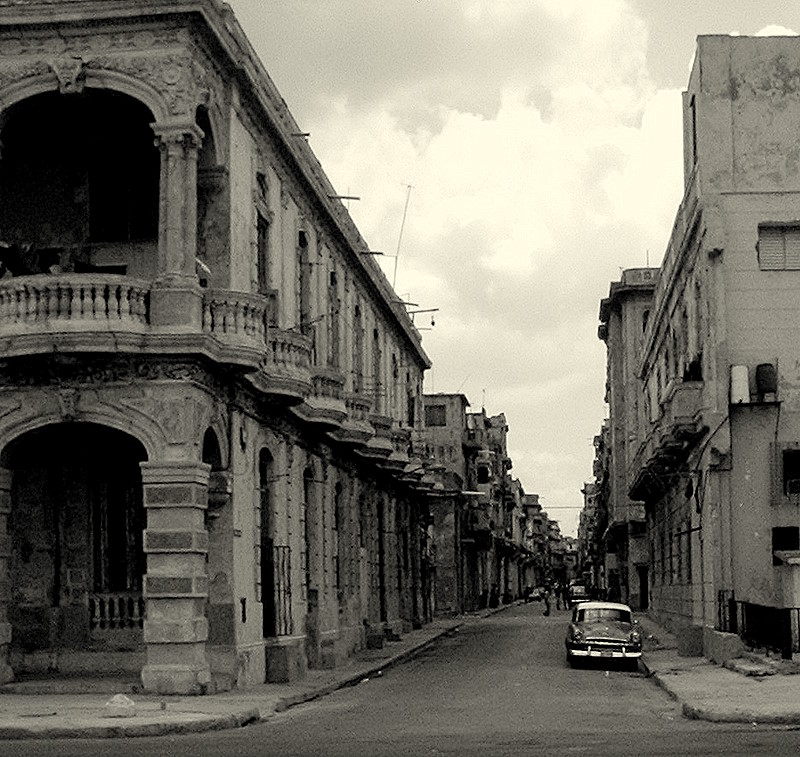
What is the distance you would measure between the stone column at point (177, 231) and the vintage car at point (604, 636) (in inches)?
518

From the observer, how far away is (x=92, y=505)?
25734 mm

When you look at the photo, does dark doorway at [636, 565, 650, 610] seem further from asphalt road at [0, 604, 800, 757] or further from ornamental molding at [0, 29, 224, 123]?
ornamental molding at [0, 29, 224, 123]

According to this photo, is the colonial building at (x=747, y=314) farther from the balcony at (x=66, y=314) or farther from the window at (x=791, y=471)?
the balcony at (x=66, y=314)

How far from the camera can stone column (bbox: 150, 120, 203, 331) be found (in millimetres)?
23219

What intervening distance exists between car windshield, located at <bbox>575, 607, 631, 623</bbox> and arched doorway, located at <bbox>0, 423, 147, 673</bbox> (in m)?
11.7

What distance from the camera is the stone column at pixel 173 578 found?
22812mm

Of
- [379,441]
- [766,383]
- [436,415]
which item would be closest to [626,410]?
[436,415]

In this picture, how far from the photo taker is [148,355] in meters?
23.1

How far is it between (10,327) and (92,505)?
4340 mm

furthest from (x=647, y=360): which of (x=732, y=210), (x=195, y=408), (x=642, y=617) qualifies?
(x=195, y=408)

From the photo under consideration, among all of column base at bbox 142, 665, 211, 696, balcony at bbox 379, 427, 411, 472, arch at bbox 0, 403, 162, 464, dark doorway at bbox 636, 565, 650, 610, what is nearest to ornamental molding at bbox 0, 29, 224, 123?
arch at bbox 0, 403, 162, 464

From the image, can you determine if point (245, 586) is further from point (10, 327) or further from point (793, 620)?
point (793, 620)

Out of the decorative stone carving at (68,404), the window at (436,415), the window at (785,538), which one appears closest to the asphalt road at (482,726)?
the window at (785,538)

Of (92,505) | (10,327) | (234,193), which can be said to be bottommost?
(92,505)
